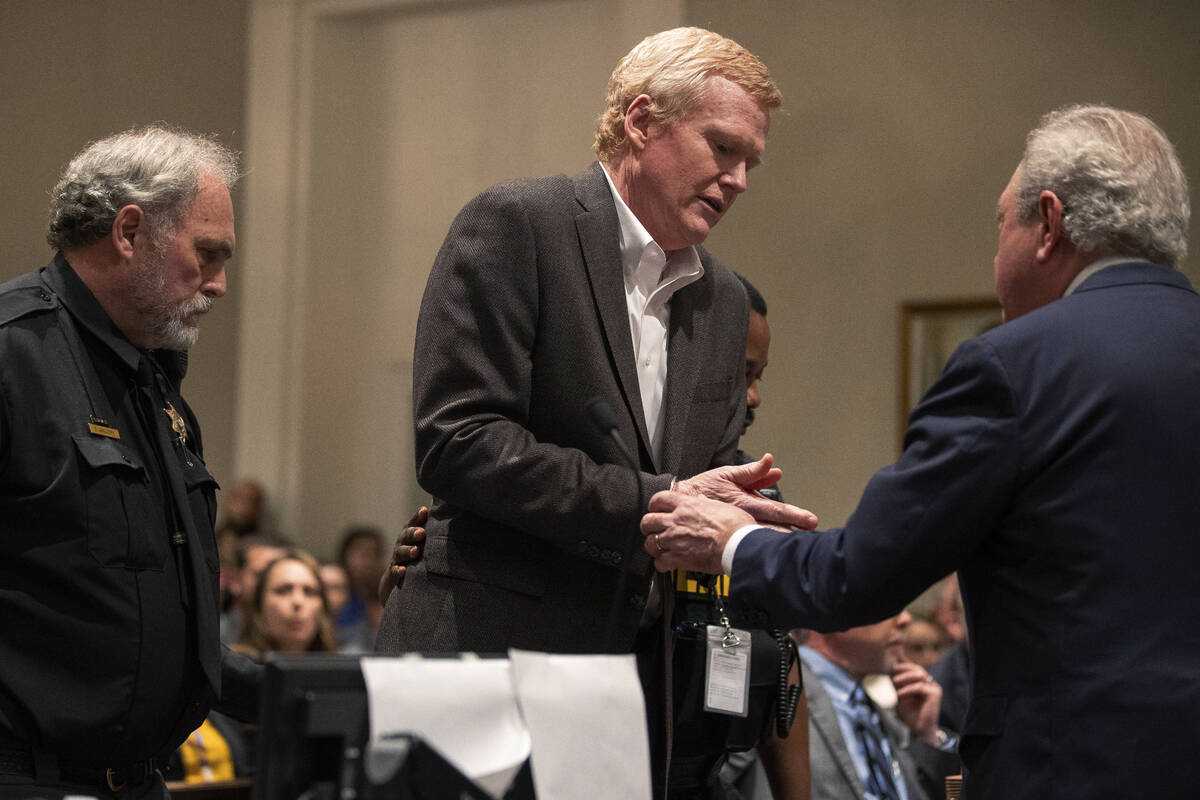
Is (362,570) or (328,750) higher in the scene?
(328,750)

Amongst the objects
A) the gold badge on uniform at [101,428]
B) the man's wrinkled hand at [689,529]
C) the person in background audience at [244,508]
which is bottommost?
the person in background audience at [244,508]

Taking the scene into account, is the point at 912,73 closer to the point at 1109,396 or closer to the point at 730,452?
the point at 730,452

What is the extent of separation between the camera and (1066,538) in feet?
5.61

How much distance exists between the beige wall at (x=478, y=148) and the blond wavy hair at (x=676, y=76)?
15.5 ft

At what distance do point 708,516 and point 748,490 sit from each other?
23 cm

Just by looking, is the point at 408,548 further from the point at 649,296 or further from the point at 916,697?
the point at 916,697

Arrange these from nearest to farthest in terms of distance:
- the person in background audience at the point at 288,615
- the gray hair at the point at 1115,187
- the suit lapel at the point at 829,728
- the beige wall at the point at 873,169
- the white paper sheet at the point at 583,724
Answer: the white paper sheet at the point at 583,724, the gray hair at the point at 1115,187, the suit lapel at the point at 829,728, the person in background audience at the point at 288,615, the beige wall at the point at 873,169

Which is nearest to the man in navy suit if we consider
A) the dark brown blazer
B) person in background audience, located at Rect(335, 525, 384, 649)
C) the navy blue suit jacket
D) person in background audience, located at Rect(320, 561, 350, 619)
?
the navy blue suit jacket

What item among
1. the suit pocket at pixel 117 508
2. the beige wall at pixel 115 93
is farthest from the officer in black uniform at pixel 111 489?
the beige wall at pixel 115 93

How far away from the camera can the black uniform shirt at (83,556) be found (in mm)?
1936

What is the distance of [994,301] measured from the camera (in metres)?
6.99

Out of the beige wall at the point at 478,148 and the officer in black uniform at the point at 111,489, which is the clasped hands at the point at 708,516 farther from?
the beige wall at the point at 478,148

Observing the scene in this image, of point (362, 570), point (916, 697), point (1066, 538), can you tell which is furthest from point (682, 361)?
point (362, 570)

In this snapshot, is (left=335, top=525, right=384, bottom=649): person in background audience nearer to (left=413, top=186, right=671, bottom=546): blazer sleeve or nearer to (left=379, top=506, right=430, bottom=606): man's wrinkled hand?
(left=379, top=506, right=430, bottom=606): man's wrinkled hand
